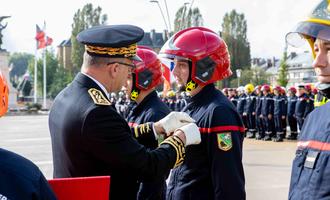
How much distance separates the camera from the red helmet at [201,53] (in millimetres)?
3486

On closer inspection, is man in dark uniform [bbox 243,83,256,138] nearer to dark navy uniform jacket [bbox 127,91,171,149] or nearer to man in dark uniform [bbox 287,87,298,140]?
man in dark uniform [bbox 287,87,298,140]

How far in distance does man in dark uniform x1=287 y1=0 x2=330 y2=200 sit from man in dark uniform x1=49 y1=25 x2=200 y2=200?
695mm

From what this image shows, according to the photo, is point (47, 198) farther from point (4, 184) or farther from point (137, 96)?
point (137, 96)

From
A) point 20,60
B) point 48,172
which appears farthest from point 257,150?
point 20,60

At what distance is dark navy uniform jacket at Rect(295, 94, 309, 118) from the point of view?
15.9 metres

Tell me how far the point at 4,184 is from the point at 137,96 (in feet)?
9.79

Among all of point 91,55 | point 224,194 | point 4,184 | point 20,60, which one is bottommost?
point 20,60

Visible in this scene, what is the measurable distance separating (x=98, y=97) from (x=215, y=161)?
3.03 ft

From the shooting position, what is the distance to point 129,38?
8.61ft

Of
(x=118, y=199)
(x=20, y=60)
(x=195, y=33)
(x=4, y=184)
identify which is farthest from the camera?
(x=20, y=60)

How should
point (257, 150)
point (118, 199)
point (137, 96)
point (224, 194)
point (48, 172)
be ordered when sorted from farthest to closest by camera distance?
point (257, 150)
point (48, 172)
point (137, 96)
point (224, 194)
point (118, 199)

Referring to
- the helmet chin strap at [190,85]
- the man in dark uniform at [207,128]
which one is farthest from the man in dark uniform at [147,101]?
the helmet chin strap at [190,85]

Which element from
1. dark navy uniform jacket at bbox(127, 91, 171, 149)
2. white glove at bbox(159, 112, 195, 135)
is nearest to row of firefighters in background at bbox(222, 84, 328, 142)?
dark navy uniform jacket at bbox(127, 91, 171, 149)

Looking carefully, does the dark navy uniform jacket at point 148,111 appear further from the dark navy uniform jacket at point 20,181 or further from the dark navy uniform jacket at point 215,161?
the dark navy uniform jacket at point 20,181
